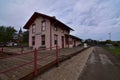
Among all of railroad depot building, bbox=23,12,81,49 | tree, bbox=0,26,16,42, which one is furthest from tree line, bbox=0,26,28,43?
railroad depot building, bbox=23,12,81,49

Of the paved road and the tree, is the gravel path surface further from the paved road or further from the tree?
the tree

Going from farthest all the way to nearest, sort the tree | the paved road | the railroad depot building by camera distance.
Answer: the tree
the railroad depot building
the paved road

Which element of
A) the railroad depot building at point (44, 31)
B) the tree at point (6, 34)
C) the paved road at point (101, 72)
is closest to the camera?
the paved road at point (101, 72)

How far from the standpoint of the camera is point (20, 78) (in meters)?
4.38

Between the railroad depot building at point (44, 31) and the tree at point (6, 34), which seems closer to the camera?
the railroad depot building at point (44, 31)

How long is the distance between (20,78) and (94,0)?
549 inches

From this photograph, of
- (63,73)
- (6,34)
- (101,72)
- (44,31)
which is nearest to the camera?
(63,73)

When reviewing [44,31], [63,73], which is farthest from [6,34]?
[63,73]

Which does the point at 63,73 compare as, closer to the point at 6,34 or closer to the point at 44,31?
the point at 44,31

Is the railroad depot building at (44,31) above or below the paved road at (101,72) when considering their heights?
above

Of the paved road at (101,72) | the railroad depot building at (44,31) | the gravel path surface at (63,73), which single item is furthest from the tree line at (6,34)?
the paved road at (101,72)

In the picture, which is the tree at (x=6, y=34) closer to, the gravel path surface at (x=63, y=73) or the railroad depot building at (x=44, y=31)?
the railroad depot building at (x=44, y=31)

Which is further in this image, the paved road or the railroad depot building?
the railroad depot building

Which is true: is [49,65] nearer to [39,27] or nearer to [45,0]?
[45,0]
